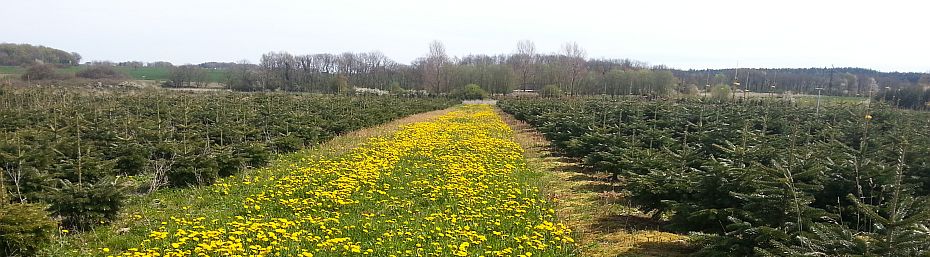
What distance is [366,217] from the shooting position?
327 inches

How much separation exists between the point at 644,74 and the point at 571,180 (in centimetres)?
7204


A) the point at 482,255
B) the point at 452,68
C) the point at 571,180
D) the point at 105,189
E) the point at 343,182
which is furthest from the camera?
the point at 452,68

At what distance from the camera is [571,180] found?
13.1 metres

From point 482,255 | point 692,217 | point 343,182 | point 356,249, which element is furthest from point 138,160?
point 692,217

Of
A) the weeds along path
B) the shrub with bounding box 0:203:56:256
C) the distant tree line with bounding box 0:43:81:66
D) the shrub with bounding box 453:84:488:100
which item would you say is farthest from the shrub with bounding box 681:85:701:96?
the distant tree line with bounding box 0:43:81:66

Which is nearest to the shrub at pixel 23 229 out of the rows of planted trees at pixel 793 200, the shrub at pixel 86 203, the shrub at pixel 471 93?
the shrub at pixel 86 203

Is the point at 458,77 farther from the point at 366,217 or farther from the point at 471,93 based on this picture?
the point at 366,217

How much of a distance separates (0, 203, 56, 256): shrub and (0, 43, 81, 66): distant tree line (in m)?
98.9

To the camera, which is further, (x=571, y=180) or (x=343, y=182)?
(x=571, y=180)

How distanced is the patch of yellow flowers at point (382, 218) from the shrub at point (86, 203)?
0.73 meters

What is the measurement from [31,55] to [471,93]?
80396 mm

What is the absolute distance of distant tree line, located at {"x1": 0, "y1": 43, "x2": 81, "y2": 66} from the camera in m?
91.7

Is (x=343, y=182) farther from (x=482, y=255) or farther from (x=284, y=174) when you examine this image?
(x=482, y=255)

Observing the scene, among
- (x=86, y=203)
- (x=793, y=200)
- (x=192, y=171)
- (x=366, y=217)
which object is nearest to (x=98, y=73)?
(x=192, y=171)
